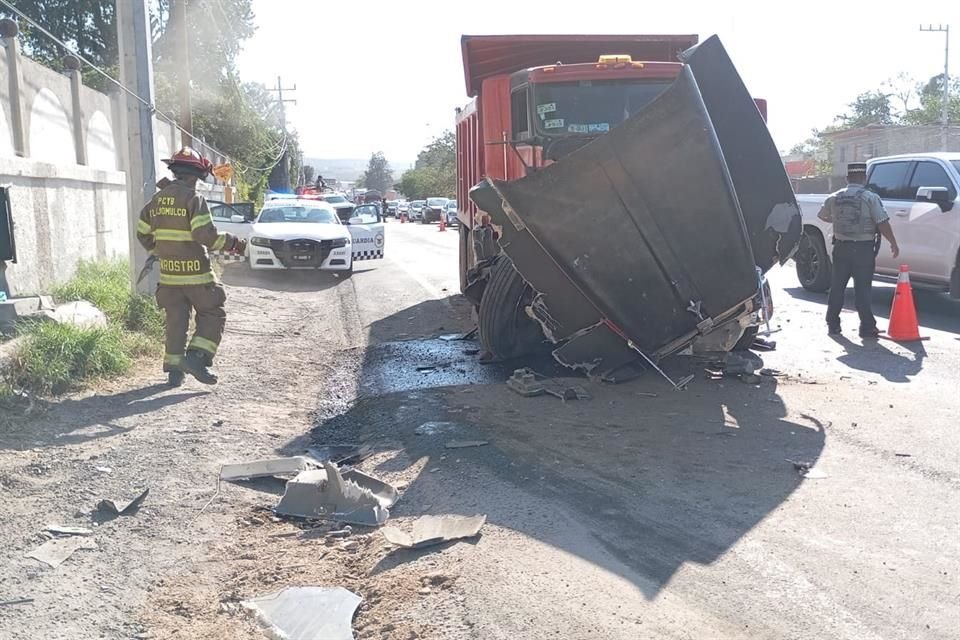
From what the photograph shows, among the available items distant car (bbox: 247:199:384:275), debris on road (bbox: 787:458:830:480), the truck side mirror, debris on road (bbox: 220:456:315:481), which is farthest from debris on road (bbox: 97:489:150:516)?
distant car (bbox: 247:199:384:275)

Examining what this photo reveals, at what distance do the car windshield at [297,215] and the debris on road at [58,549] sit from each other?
13.7 meters

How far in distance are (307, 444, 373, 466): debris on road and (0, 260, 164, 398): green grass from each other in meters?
2.32

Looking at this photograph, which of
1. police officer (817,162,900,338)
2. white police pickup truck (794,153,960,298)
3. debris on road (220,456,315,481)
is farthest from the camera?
white police pickup truck (794,153,960,298)

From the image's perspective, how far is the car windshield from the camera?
58.4 feet

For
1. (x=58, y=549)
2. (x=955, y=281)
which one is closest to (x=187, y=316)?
(x=58, y=549)

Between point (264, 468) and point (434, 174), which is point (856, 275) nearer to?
point (264, 468)

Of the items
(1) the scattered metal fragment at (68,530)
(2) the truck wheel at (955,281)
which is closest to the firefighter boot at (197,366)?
(1) the scattered metal fragment at (68,530)

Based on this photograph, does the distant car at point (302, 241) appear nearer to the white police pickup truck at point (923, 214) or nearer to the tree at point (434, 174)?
the white police pickup truck at point (923, 214)

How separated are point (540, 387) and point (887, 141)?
4965cm

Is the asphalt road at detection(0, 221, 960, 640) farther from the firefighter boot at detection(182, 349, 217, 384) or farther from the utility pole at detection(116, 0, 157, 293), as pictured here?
the utility pole at detection(116, 0, 157, 293)

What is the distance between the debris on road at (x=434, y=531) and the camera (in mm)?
4230

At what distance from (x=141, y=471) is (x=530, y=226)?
2.97 m

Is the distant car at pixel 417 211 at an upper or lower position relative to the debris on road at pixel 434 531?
upper

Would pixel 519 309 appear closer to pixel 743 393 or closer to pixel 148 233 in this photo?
pixel 743 393
